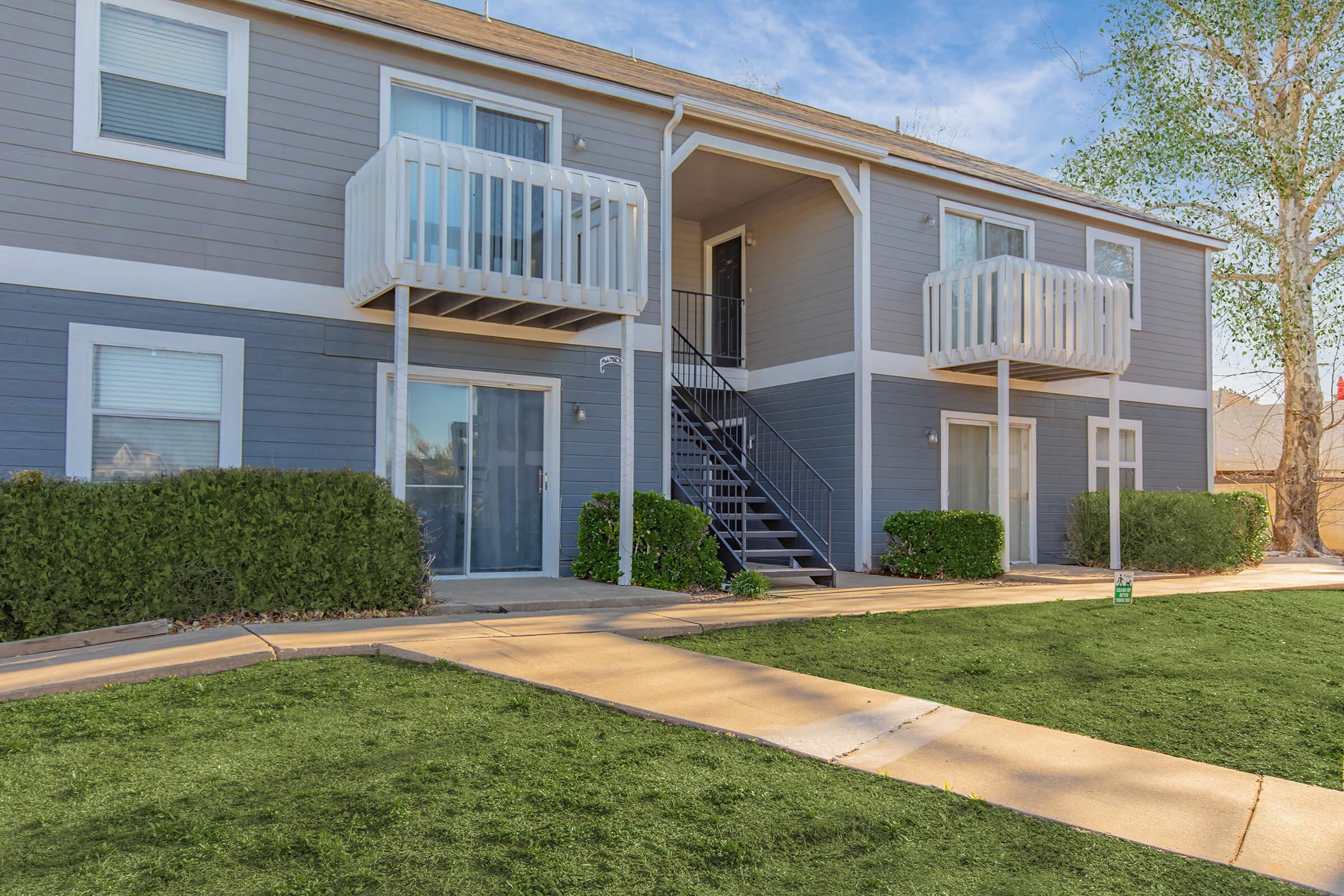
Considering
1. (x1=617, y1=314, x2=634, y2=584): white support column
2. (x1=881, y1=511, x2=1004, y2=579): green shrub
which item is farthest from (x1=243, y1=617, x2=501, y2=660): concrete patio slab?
(x1=881, y1=511, x2=1004, y2=579): green shrub

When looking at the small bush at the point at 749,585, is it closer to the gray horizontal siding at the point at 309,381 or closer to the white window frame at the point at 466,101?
the gray horizontal siding at the point at 309,381

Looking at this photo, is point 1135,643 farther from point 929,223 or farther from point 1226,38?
point 1226,38

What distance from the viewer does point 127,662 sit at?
196 inches

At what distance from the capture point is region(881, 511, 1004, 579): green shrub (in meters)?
10.8

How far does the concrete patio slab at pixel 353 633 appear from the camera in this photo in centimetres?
534

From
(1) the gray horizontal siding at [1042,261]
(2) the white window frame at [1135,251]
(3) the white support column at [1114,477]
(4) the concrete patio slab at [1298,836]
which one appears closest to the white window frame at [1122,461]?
(1) the gray horizontal siding at [1042,261]

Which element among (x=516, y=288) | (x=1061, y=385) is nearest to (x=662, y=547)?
(x=516, y=288)

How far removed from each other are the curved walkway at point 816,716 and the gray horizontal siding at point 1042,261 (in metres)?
5.88

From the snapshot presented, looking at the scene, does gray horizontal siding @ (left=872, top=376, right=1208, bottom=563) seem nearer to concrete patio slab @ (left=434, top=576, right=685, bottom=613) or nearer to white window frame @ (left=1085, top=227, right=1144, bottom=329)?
white window frame @ (left=1085, top=227, right=1144, bottom=329)

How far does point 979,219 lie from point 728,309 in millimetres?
3584

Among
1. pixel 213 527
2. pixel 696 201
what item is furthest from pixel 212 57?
pixel 696 201

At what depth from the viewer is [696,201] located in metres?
13.3

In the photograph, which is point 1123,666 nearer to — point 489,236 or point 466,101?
point 489,236

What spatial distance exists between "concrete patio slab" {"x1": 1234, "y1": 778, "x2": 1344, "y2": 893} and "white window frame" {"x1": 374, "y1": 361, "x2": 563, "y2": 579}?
691 cm
